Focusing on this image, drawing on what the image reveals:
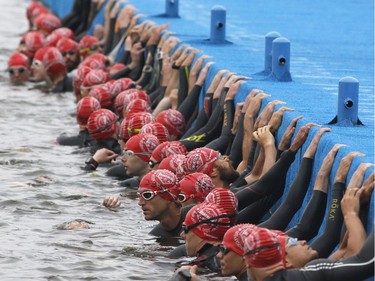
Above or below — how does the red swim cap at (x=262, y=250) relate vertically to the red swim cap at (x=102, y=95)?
above

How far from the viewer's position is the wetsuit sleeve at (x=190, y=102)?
53.5ft

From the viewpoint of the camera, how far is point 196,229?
11633mm

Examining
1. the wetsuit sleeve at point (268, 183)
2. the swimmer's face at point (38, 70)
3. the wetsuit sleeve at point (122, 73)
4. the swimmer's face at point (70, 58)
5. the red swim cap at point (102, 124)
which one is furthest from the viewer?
the swimmer's face at point (70, 58)

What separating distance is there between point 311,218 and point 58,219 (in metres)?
3.94

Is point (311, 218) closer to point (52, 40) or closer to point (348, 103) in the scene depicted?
point (348, 103)

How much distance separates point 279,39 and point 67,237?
3394 mm

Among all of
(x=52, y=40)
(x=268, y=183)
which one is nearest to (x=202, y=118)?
(x=268, y=183)

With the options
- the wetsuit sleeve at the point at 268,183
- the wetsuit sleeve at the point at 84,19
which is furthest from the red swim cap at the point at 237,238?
the wetsuit sleeve at the point at 84,19

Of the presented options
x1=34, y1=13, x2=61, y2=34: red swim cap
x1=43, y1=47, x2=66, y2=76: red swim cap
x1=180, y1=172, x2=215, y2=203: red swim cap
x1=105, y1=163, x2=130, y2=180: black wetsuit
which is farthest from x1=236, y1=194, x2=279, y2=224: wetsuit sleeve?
x1=34, y1=13, x2=61, y2=34: red swim cap

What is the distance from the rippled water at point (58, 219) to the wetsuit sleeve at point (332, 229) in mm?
2021

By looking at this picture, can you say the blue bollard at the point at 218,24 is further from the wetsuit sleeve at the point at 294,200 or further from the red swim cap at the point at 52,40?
the wetsuit sleeve at the point at 294,200

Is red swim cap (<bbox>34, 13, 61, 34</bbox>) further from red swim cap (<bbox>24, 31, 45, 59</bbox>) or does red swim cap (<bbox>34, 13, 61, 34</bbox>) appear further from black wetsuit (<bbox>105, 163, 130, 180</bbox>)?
black wetsuit (<bbox>105, 163, 130, 180</bbox>)

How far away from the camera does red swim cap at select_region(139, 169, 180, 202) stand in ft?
42.6

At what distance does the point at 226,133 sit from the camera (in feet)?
47.1
